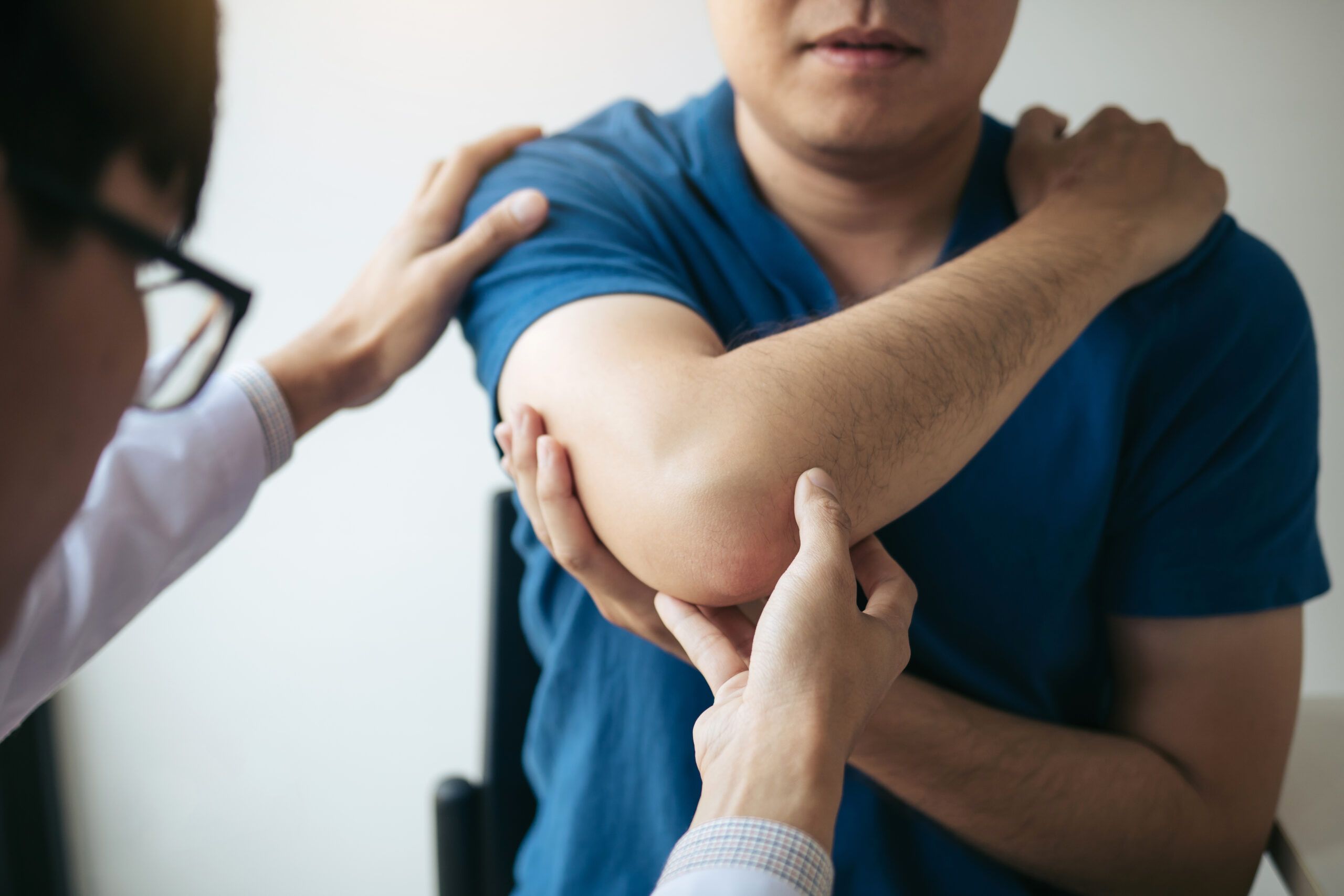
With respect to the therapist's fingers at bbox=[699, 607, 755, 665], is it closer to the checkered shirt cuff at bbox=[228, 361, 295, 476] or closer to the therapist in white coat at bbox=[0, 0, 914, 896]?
the therapist in white coat at bbox=[0, 0, 914, 896]

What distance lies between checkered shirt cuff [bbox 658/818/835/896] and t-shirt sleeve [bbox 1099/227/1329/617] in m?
0.60

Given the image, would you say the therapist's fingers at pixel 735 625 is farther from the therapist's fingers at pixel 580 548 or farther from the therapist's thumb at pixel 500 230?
the therapist's thumb at pixel 500 230

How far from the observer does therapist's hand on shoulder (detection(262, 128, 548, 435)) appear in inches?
36.8

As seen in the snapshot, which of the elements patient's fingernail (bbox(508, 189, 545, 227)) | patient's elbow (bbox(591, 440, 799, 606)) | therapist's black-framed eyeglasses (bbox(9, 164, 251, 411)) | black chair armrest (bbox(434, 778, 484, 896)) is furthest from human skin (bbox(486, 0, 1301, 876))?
black chair armrest (bbox(434, 778, 484, 896))

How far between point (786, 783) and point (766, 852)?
37mm

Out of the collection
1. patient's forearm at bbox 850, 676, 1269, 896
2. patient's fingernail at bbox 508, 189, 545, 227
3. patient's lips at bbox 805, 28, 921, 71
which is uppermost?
patient's lips at bbox 805, 28, 921, 71

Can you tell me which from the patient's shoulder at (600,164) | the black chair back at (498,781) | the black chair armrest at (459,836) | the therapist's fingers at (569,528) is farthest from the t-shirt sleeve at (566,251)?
the black chair armrest at (459,836)

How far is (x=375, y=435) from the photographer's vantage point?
1.63 m

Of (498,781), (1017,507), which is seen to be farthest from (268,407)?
(1017,507)

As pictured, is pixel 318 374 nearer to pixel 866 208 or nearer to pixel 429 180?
pixel 429 180

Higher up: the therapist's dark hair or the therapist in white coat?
the therapist's dark hair

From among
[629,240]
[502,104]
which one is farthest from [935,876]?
[502,104]

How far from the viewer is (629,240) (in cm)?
90

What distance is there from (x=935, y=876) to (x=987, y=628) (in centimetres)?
25
